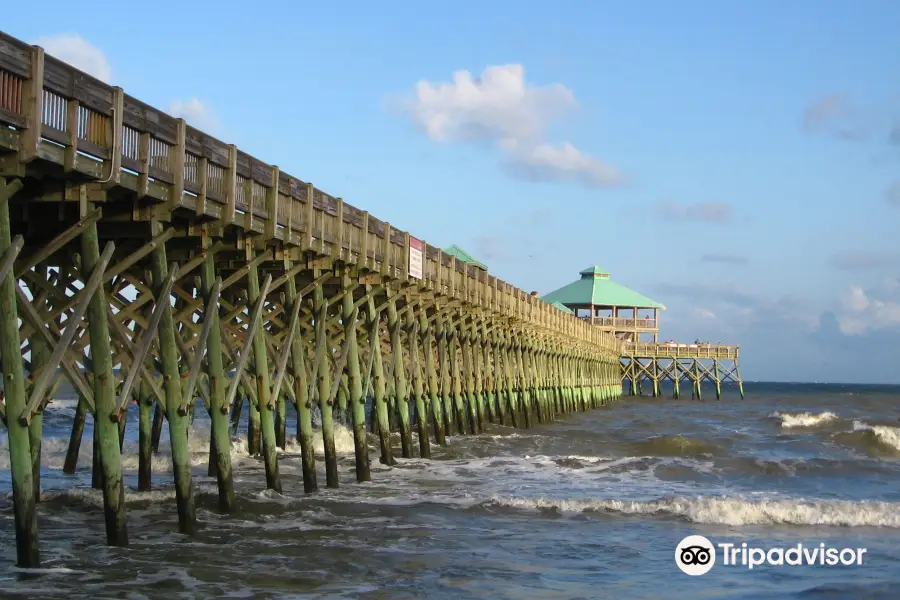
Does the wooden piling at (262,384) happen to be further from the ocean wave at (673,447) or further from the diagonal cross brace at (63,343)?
the ocean wave at (673,447)

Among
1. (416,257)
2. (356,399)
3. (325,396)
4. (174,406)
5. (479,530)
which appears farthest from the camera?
(416,257)

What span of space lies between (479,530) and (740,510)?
5.00 m

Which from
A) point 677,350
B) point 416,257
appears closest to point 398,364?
point 416,257

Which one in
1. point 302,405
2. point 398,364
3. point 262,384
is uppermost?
point 398,364

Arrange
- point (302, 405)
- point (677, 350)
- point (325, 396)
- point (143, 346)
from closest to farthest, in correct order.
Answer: point (143, 346) < point (302, 405) < point (325, 396) < point (677, 350)

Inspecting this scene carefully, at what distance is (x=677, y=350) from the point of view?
8331 centimetres

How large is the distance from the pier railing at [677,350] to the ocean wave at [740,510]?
Result: 2531 inches

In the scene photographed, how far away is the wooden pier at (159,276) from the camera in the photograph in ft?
37.2

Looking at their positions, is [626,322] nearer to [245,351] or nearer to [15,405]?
[245,351]

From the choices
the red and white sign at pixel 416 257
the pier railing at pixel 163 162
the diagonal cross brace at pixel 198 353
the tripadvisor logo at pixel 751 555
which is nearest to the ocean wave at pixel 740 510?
the tripadvisor logo at pixel 751 555

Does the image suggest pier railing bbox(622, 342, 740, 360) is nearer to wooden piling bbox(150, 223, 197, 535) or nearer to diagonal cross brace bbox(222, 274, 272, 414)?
diagonal cross brace bbox(222, 274, 272, 414)

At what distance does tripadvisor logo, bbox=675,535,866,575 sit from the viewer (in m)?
14.3

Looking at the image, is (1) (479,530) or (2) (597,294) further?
(2) (597,294)

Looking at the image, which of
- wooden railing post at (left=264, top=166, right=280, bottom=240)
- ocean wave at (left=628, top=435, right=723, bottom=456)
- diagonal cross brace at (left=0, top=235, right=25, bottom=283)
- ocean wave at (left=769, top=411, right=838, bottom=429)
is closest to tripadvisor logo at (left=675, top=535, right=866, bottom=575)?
wooden railing post at (left=264, top=166, right=280, bottom=240)
